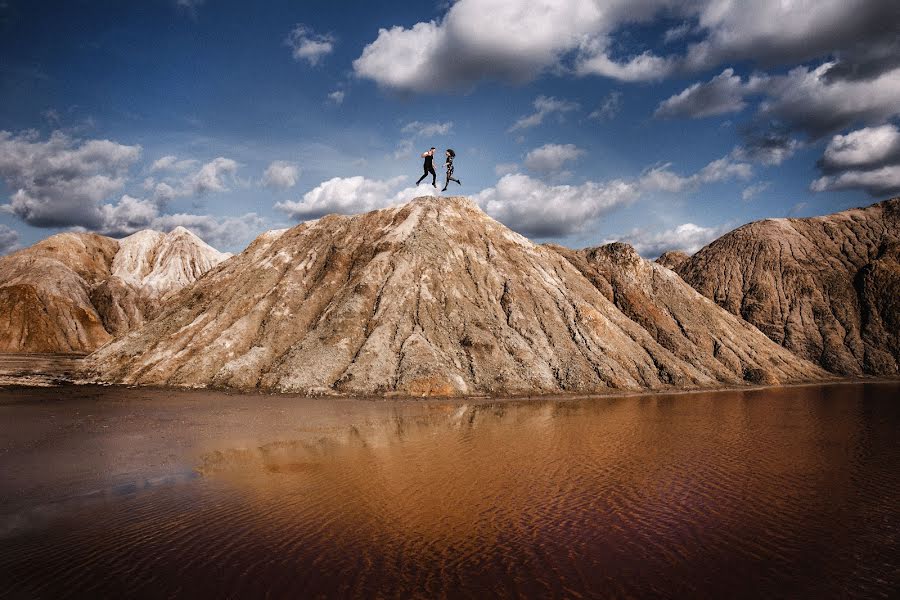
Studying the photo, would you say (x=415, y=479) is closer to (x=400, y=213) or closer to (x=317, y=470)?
(x=317, y=470)

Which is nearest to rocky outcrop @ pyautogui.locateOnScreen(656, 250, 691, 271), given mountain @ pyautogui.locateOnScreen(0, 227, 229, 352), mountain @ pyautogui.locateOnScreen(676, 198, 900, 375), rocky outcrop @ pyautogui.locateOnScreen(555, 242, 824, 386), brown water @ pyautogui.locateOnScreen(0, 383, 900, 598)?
mountain @ pyautogui.locateOnScreen(676, 198, 900, 375)

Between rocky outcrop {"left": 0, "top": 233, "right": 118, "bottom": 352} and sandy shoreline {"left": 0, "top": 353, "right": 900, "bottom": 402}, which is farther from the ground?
rocky outcrop {"left": 0, "top": 233, "right": 118, "bottom": 352}

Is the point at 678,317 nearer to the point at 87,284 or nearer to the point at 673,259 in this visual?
the point at 673,259

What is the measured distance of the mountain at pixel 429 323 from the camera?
44.5 meters

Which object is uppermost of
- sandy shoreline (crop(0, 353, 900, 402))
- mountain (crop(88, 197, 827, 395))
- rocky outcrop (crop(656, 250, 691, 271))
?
rocky outcrop (crop(656, 250, 691, 271))

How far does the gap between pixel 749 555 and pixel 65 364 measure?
76.7 metres

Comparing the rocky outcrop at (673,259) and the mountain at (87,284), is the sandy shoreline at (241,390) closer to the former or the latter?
the mountain at (87,284)

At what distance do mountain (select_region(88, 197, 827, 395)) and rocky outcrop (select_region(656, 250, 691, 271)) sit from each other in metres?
41.8

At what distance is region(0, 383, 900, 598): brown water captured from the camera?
1131 cm

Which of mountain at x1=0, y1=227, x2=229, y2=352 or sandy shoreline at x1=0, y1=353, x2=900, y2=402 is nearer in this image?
sandy shoreline at x1=0, y1=353, x2=900, y2=402

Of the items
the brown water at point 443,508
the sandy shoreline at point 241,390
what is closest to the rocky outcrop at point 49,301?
the sandy shoreline at point 241,390

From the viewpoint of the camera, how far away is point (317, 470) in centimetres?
1961

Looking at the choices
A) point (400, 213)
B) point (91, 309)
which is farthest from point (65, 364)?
point (400, 213)

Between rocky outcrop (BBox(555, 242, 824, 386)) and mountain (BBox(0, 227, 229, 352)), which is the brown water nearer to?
rocky outcrop (BBox(555, 242, 824, 386))
